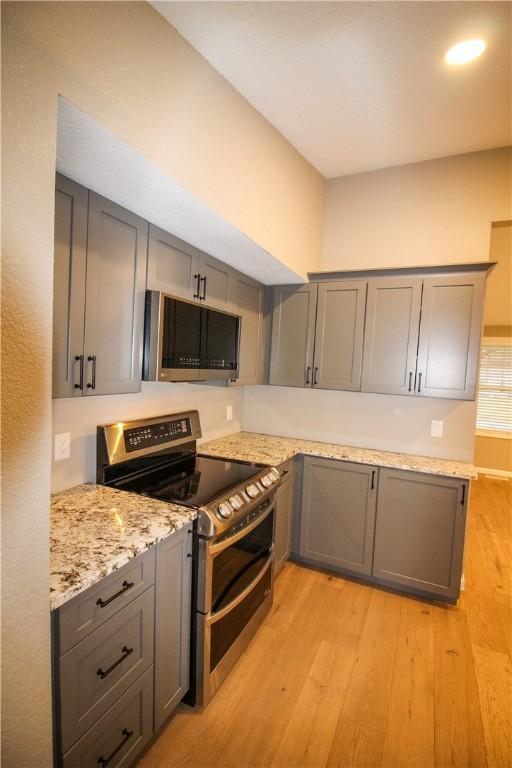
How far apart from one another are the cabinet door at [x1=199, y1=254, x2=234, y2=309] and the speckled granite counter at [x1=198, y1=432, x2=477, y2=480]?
105 cm


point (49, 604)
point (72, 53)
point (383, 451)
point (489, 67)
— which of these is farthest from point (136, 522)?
point (489, 67)

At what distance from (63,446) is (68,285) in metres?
0.77

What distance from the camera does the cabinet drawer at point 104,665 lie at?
1.05m

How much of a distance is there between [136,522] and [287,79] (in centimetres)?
218

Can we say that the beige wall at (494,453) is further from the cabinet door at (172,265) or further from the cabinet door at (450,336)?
the cabinet door at (172,265)

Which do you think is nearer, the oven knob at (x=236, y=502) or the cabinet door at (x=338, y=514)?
the oven knob at (x=236, y=502)

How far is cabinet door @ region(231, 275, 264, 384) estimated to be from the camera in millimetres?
2566

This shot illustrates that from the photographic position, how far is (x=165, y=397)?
2334mm

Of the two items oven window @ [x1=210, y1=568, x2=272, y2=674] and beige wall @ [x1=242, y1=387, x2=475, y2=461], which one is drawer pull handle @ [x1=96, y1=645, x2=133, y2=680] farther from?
beige wall @ [x1=242, y1=387, x2=475, y2=461]

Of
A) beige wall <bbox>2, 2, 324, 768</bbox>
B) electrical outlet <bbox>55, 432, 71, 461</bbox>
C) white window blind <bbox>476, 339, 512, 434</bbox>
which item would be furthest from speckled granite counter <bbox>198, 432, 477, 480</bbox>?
white window blind <bbox>476, 339, 512, 434</bbox>

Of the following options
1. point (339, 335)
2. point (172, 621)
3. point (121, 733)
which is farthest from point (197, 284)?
point (121, 733)

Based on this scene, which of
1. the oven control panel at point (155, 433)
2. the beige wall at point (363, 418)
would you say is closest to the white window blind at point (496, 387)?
the beige wall at point (363, 418)

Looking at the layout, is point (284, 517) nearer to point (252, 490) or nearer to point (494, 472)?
point (252, 490)

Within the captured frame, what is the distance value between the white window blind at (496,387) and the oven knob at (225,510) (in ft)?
17.1
